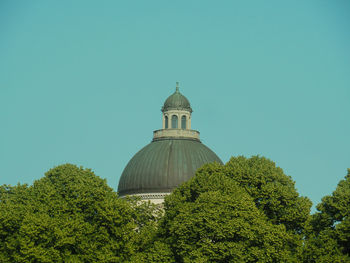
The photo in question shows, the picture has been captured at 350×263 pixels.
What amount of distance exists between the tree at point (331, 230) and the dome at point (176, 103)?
53.6m

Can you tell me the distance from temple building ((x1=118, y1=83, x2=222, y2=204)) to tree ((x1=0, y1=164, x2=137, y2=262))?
33.7 m

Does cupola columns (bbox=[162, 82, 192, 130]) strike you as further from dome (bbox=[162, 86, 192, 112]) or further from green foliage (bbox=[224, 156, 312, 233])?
green foliage (bbox=[224, 156, 312, 233])

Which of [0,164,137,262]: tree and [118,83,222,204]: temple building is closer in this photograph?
[0,164,137,262]: tree

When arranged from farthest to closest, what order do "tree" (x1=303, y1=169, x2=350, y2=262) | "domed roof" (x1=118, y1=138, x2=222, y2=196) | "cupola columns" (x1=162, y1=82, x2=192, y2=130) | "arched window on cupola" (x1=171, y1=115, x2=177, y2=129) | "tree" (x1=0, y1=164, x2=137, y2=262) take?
"cupola columns" (x1=162, y1=82, x2=192, y2=130) → "arched window on cupola" (x1=171, y1=115, x2=177, y2=129) → "domed roof" (x1=118, y1=138, x2=222, y2=196) → "tree" (x1=0, y1=164, x2=137, y2=262) → "tree" (x1=303, y1=169, x2=350, y2=262)

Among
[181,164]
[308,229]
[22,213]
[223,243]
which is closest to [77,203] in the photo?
[22,213]

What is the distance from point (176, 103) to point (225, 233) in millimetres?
56809

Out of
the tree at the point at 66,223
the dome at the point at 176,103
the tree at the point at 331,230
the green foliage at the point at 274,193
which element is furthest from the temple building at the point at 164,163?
the tree at the point at 331,230

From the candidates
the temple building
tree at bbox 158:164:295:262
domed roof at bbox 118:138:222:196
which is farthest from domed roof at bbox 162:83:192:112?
tree at bbox 158:164:295:262

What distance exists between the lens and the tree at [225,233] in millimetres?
93750

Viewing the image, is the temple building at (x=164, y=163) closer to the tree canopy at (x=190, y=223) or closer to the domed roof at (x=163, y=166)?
the domed roof at (x=163, y=166)

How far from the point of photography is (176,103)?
150 meters

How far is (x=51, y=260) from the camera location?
95.1 m

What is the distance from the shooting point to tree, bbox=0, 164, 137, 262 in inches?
3750

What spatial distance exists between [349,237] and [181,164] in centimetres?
4762
